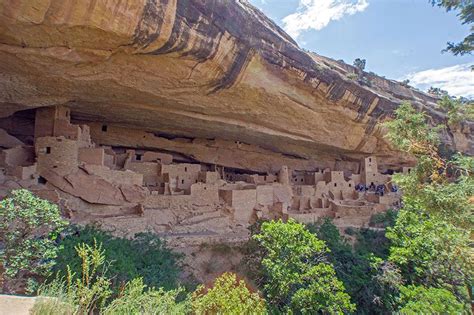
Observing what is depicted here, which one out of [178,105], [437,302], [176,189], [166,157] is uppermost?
[178,105]

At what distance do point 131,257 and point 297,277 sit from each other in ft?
12.8

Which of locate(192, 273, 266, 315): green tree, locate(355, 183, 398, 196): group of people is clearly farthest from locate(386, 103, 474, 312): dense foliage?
locate(355, 183, 398, 196): group of people

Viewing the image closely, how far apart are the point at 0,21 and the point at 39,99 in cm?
374

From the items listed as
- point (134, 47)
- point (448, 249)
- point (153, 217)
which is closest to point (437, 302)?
point (448, 249)

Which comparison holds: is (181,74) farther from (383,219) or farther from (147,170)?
(383,219)

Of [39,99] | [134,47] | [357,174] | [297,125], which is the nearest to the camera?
[134,47]

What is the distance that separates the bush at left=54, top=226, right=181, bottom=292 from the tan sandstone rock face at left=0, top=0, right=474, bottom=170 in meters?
4.30

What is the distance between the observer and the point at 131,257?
690cm

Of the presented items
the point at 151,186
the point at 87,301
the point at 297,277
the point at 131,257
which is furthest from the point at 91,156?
the point at 297,277

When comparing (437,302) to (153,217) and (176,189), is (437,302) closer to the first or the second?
(153,217)

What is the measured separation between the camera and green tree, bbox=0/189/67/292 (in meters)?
3.93

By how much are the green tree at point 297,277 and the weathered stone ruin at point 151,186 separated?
9.21 ft

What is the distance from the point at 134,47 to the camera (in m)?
6.87

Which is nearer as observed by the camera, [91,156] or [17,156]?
[17,156]
